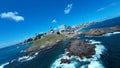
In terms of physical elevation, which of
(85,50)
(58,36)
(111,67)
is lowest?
(111,67)

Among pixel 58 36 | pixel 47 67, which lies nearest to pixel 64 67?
pixel 47 67

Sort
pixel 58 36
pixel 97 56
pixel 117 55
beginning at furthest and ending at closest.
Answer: pixel 58 36 < pixel 97 56 < pixel 117 55

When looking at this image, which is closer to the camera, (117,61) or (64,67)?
(117,61)

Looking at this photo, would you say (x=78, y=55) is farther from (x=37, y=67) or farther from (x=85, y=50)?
(x=37, y=67)

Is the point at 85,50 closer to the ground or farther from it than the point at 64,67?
farther from it

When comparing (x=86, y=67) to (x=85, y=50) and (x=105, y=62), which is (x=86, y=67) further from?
(x=85, y=50)

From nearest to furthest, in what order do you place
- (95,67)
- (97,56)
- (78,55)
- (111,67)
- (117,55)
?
(111,67), (95,67), (117,55), (97,56), (78,55)

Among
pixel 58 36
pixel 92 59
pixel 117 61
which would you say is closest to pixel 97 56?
pixel 92 59

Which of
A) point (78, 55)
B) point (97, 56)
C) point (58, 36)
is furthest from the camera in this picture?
point (58, 36)

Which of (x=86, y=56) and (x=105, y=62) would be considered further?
(x=86, y=56)
